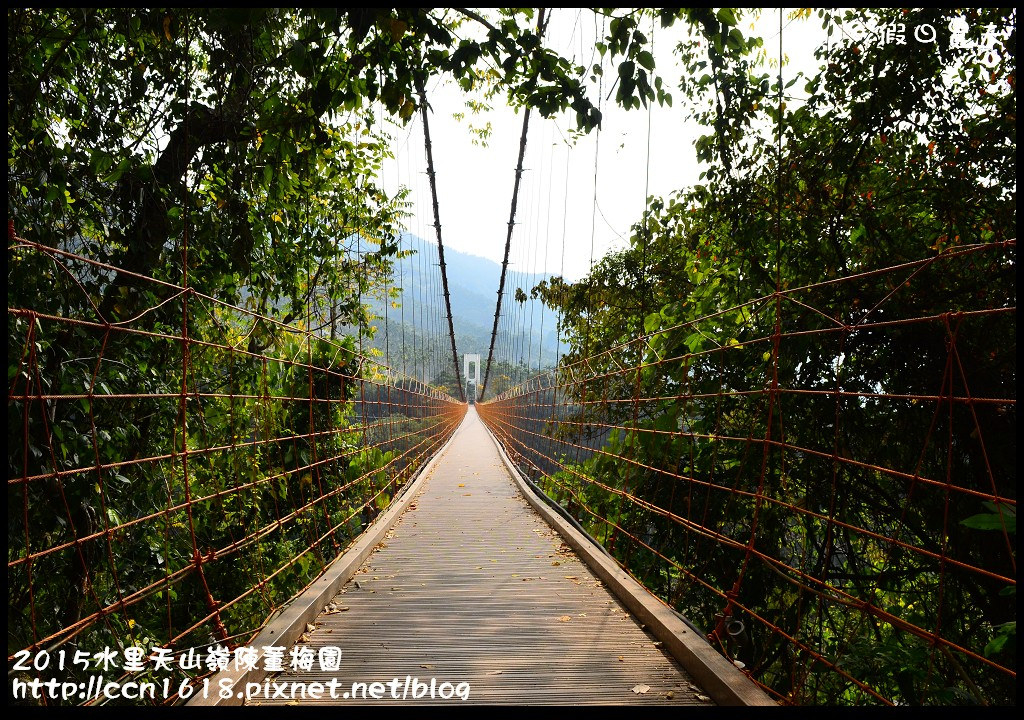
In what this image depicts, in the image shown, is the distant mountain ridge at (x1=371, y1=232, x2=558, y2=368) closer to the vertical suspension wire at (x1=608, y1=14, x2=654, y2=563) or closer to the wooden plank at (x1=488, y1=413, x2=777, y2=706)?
the vertical suspension wire at (x1=608, y1=14, x2=654, y2=563)

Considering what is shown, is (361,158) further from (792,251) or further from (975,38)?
(975,38)

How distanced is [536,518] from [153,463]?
2.74m

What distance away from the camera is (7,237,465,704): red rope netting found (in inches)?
71.4

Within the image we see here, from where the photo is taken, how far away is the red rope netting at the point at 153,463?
71.4 inches

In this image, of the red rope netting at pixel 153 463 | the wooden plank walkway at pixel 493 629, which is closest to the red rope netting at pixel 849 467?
the wooden plank walkway at pixel 493 629

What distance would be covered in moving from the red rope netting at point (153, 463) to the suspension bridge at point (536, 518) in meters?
0.03

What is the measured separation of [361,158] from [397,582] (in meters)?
4.07

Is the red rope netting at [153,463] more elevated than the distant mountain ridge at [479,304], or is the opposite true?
the distant mountain ridge at [479,304]

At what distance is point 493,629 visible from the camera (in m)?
2.44

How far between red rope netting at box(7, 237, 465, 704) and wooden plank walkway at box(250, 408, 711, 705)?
38cm

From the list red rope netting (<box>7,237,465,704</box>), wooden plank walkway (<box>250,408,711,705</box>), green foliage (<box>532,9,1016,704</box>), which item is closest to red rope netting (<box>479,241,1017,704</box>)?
green foliage (<box>532,9,1016,704</box>)

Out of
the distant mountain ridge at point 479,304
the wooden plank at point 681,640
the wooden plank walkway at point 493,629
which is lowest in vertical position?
the wooden plank walkway at point 493,629

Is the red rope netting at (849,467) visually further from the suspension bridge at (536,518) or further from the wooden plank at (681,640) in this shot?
the wooden plank at (681,640)

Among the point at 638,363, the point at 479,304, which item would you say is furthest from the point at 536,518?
the point at 479,304
